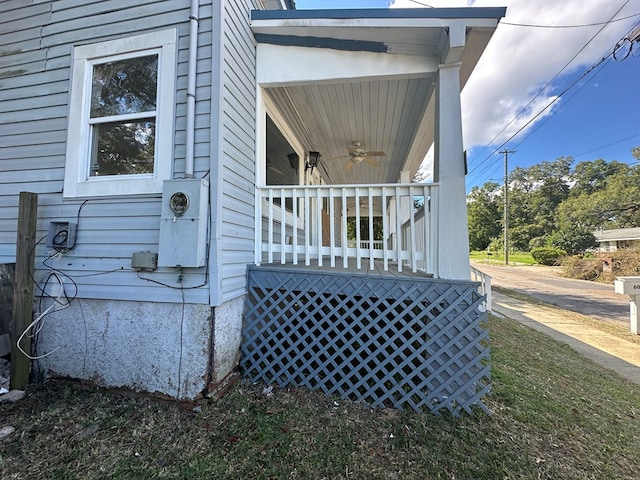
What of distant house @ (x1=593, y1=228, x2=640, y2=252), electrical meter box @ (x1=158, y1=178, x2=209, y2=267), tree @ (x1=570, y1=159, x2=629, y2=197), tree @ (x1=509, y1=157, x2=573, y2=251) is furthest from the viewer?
tree @ (x1=570, y1=159, x2=629, y2=197)

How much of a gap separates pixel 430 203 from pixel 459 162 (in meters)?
0.45

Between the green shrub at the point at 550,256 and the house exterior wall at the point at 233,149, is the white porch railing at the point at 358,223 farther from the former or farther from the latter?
the green shrub at the point at 550,256

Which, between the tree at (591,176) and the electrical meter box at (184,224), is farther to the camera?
the tree at (591,176)

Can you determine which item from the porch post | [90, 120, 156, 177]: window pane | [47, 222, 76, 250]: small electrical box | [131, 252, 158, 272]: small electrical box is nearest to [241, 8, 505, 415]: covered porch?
the porch post

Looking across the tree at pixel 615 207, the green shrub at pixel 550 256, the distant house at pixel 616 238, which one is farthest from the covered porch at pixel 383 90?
the tree at pixel 615 207

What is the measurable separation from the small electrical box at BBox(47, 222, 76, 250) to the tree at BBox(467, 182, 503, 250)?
51.2 metres

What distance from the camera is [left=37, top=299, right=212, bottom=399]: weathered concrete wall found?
88.6 inches

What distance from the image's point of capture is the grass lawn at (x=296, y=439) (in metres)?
1.71

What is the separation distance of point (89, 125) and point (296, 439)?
3277mm

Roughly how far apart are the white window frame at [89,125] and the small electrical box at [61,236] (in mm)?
285

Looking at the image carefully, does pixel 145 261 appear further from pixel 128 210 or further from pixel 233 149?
pixel 233 149

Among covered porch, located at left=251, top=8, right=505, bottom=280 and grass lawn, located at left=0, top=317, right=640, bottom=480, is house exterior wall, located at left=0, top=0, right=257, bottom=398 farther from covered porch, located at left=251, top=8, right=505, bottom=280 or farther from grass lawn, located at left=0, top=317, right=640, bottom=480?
covered porch, located at left=251, top=8, right=505, bottom=280

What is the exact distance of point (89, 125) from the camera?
8.66ft

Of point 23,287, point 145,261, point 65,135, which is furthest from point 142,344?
point 65,135
